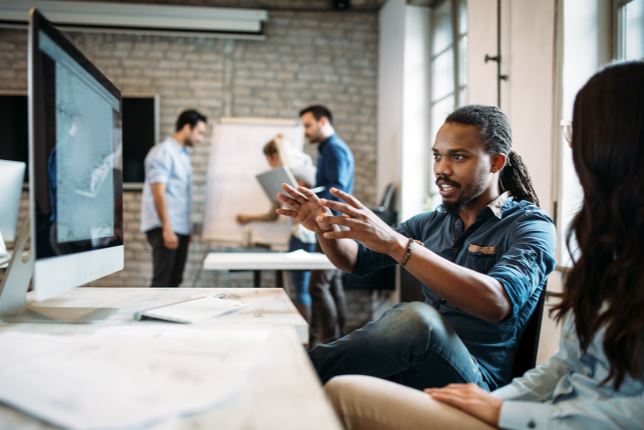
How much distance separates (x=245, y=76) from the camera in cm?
535

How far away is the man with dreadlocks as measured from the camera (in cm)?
125

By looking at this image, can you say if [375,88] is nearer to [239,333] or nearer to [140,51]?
[140,51]

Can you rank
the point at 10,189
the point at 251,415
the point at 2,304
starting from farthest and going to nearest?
1. the point at 10,189
2. the point at 2,304
3. the point at 251,415

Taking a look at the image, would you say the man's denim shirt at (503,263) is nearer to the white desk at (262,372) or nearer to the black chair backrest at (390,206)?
the white desk at (262,372)

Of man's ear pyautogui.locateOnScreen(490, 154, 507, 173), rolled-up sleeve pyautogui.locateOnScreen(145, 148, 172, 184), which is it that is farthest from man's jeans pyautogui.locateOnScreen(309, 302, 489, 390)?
rolled-up sleeve pyautogui.locateOnScreen(145, 148, 172, 184)

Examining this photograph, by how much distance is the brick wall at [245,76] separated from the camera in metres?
5.23

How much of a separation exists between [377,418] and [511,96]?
248 centimetres

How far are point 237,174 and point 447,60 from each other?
1.95m

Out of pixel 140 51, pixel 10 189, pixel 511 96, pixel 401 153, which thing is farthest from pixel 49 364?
pixel 140 51

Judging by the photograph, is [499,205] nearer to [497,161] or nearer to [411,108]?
[497,161]

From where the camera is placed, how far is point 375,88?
548 cm

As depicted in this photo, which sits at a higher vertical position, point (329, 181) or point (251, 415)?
point (329, 181)

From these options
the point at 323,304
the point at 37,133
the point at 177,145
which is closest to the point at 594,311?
the point at 37,133

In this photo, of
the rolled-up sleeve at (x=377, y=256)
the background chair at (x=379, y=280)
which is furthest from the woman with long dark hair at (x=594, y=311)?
the background chair at (x=379, y=280)
